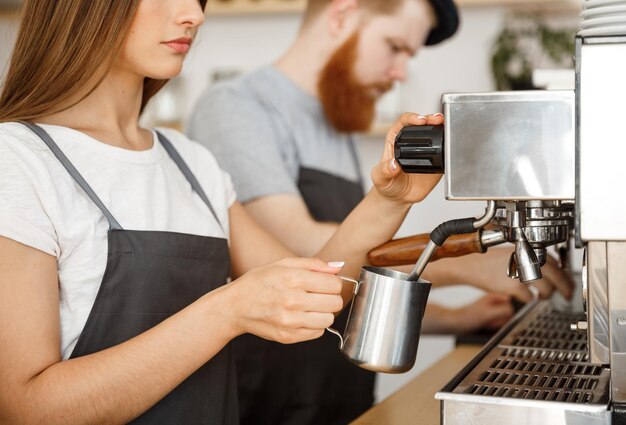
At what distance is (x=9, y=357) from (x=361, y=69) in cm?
131

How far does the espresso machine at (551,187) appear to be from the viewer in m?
0.79

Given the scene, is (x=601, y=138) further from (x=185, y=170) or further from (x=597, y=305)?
(x=185, y=170)

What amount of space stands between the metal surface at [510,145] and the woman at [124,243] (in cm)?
15

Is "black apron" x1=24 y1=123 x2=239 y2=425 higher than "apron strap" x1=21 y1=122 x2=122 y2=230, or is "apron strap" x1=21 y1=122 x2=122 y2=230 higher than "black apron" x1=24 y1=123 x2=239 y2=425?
"apron strap" x1=21 y1=122 x2=122 y2=230

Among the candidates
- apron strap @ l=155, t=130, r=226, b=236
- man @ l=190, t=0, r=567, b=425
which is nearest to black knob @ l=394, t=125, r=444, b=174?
apron strap @ l=155, t=130, r=226, b=236

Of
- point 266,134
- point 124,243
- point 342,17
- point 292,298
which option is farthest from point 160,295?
point 342,17

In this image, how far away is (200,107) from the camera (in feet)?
6.25

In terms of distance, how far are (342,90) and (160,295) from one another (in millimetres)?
965

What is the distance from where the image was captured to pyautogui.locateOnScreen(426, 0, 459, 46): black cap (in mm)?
2104

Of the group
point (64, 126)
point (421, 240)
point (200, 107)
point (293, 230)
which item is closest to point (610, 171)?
point (421, 240)

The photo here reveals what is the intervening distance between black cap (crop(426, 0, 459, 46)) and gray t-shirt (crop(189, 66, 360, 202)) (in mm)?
405

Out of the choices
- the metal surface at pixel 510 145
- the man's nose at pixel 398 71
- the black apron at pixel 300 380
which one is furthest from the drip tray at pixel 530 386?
the man's nose at pixel 398 71

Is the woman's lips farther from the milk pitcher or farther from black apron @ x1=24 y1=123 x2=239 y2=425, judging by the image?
the milk pitcher

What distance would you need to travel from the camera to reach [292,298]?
0.93m
